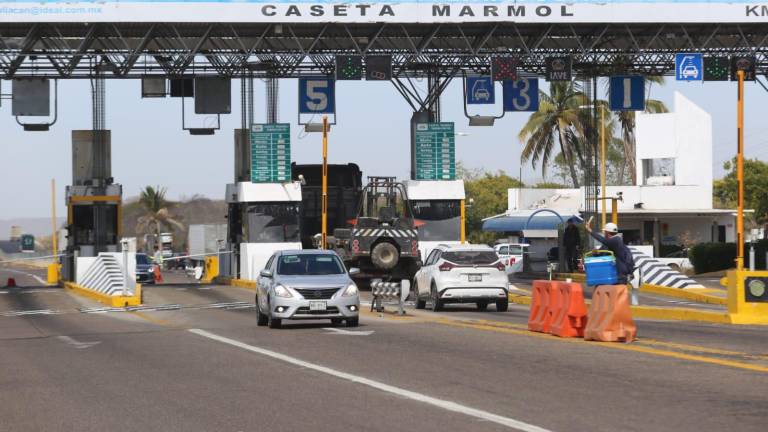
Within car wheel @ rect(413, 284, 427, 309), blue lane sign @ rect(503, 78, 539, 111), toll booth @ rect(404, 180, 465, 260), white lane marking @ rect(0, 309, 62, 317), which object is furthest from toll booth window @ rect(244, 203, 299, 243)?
car wheel @ rect(413, 284, 427, 309)

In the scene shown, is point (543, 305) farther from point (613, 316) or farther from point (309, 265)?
point (309, 265)

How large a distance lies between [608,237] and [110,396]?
10633 mm

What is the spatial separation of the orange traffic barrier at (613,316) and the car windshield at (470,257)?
11.2m

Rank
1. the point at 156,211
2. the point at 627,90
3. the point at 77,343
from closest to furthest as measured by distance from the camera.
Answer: the point at 77,343 < the point at 627,90 < the point at 156,211

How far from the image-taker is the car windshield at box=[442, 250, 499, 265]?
3080 cm

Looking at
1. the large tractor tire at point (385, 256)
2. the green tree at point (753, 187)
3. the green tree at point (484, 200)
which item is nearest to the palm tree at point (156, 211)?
the green tree at point (484, 200)

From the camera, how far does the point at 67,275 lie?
55.5 meters

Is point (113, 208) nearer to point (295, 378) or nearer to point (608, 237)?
point (608, 237)

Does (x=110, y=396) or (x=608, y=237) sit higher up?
(x=608, y=237)

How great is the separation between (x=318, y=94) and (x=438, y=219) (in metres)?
6.69

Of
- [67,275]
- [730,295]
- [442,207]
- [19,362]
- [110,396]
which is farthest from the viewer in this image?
[67,275]

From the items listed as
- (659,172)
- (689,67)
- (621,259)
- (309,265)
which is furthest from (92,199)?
(659,172)

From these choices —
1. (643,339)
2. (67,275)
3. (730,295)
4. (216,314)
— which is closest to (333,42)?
(67,275)

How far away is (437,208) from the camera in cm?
5075
